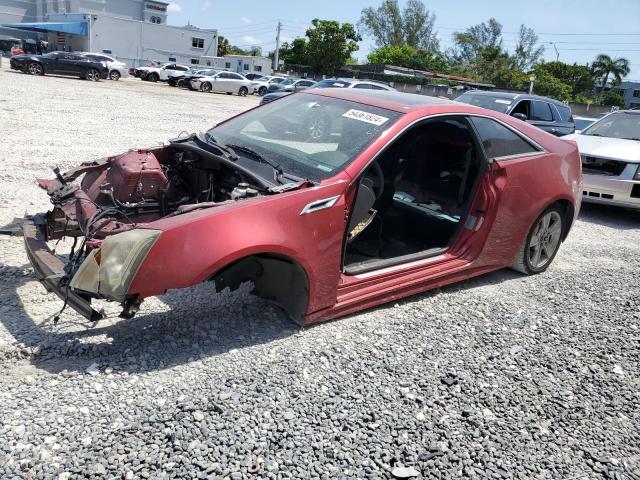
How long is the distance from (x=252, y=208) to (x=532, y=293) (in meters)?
2.91

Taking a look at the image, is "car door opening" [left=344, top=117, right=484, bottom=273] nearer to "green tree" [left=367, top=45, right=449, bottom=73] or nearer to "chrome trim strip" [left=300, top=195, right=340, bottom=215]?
"chrome trim strip" [left=300, top=195, right=340, bottom=215]

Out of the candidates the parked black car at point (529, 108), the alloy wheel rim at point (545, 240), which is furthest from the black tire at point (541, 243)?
the parked black car at point (529, 108)

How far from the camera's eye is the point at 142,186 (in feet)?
13.0

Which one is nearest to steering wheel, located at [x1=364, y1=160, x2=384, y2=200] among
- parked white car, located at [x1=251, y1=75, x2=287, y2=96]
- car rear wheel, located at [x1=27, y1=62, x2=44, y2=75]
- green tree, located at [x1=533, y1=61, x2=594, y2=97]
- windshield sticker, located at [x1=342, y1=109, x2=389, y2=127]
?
windshield sticker, located at [x1=342, y1=109, x2=389, y2=127]

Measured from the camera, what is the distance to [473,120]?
455cm

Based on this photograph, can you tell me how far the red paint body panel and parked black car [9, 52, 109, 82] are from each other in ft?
102

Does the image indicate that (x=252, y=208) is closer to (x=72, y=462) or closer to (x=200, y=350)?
(x=200, y=350)

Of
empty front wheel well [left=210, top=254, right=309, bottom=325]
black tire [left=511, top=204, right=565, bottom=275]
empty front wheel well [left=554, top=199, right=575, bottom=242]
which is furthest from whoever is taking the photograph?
empty front wheel well [left=554, top=199, right=575, bottom=242]

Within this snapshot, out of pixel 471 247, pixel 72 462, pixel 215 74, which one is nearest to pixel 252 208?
pixel 72 462

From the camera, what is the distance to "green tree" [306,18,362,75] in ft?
199

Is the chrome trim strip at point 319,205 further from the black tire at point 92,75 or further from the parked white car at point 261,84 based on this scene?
the parked white car at point 261,84

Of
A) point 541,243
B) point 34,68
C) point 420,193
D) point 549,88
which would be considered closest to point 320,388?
point 420,193

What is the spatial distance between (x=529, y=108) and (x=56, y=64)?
90.6 ft

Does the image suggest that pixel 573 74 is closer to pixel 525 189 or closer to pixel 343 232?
pixel 525 189
